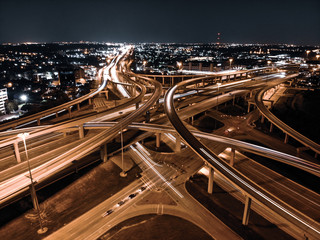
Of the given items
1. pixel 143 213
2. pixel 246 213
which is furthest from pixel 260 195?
pixel 143 213

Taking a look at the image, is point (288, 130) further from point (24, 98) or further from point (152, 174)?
point (24, 98)

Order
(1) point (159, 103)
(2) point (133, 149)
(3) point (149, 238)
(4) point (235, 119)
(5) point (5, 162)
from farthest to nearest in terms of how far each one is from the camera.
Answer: (1) point (159, 103), (4) point (235, 119), (2) point (133, 149), (5) point (5, 162), (3) point (149, 238)

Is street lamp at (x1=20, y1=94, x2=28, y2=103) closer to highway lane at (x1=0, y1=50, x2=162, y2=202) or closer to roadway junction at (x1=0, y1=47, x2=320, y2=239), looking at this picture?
roadway junction at (x1=0, y1=47, x2=320, y2=239)

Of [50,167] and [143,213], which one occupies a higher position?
[50,167]

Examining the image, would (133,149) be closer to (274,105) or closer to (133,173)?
(133,173)

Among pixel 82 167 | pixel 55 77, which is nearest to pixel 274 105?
pixel 82 167

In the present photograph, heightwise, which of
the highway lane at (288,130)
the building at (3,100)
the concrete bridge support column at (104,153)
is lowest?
the building at (3,100)

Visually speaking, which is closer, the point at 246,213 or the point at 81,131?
the point at 246,213

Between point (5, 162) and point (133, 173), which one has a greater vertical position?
point (5, 162)

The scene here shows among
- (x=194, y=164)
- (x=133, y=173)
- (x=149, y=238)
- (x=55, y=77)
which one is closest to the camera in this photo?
(x=149, y=238)

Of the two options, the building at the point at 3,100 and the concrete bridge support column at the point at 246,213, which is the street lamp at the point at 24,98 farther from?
the concrete bridge support column at the point at 246,213

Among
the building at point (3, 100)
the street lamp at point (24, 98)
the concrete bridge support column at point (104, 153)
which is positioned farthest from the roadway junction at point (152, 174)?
the street lamp at point (24, 98)
